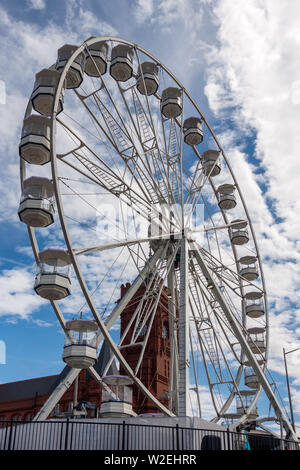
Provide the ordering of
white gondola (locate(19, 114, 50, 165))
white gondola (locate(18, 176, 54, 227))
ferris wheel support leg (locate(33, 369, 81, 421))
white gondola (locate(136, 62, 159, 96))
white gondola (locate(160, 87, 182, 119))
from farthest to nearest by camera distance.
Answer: white gondola (locate(160, 87, 182, 119)), white gondola (locate(136, 62, 159, 96)), white gondola (locate(19, 114, 50, 165)), white gondola (locate(18, 176, 54, 227)), ferris wheel support leg (locate(33, 369, 81, 421))

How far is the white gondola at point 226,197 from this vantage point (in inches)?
1457

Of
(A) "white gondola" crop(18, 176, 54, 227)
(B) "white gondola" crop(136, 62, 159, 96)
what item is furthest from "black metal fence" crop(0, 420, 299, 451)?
(B) "white gondola" crop(136, 62, 159, 96)

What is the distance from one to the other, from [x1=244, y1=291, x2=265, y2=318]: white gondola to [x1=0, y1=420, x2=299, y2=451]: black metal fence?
17044 millimetres

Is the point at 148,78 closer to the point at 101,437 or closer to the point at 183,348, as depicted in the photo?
the point at 183,348

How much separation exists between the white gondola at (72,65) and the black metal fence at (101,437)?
1776 centimetres

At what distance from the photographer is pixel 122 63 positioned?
30828mm

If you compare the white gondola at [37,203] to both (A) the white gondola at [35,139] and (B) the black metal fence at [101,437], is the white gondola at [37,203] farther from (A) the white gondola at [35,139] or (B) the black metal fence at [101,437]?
(B) the black metal fence at [101,437]

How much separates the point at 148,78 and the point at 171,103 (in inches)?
89.4

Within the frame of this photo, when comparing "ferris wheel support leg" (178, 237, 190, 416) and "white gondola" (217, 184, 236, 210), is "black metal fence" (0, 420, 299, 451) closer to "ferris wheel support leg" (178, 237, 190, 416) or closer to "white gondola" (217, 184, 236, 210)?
"ferris wheel support leg" (178, 237, 190, 416)

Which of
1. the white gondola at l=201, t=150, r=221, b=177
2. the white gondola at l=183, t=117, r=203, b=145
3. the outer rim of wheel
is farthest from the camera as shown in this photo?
the white gondola at l=201, t=150, r=221, b=177

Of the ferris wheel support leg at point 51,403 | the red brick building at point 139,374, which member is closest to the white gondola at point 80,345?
the ferris wheel support leg at point 51,403

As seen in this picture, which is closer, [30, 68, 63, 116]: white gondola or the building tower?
[30, 68, 63, 116]: white gondola

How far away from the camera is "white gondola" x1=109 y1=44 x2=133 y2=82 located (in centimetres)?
3084
